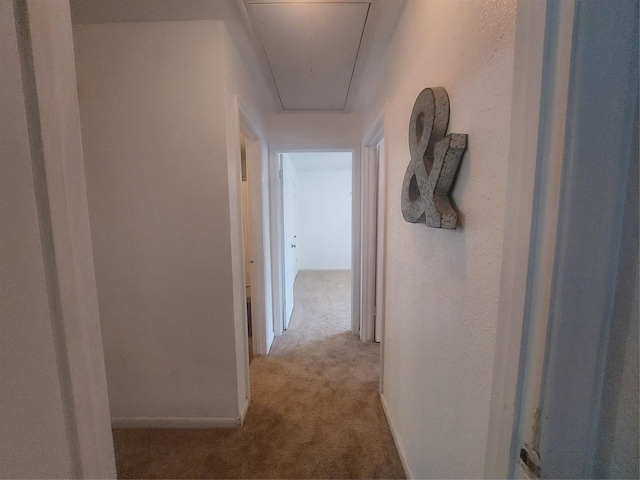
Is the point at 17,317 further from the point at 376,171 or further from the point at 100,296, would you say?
the point at 376,171

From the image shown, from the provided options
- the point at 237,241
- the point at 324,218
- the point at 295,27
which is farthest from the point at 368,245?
the point at 324,218

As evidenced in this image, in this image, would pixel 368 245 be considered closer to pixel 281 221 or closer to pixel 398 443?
pixel 281 221

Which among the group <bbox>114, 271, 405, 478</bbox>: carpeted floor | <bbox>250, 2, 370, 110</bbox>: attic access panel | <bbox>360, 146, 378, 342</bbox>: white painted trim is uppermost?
<bbox>250, 2, 370, 110</bbox>: attic access panel

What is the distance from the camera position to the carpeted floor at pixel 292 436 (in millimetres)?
1307

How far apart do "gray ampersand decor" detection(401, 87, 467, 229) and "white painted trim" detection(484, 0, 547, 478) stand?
0.27 metres

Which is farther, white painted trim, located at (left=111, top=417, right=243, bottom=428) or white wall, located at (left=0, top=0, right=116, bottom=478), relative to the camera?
white painted trim, located at (left=111, top=417, right=243, bottom=428)

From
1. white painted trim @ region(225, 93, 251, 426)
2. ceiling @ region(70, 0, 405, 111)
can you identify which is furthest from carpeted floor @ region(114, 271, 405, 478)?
ceiling @ region(70, 0, 405, 111)

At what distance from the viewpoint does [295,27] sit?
1311 millimetres

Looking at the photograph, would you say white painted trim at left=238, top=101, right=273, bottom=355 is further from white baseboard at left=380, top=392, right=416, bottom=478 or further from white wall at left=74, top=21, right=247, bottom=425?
white baseboard at left=380, top=392, right=416, bottom=478

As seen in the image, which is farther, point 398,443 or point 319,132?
point 319,132

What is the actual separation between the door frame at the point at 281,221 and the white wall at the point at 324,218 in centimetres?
301

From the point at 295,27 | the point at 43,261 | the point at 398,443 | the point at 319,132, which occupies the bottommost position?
the point at 398,443

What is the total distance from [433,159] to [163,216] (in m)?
1.38

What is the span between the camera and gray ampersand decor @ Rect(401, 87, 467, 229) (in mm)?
730
